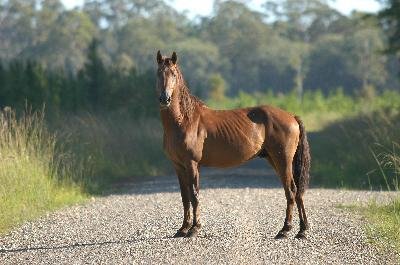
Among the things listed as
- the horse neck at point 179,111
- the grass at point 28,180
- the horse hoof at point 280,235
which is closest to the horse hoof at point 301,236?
the horse hoof at point 280,235

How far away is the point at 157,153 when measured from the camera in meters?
25.0

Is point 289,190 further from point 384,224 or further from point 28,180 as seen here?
point 28,180

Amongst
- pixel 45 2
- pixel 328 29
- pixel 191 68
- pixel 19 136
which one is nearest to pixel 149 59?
pixel 191 68

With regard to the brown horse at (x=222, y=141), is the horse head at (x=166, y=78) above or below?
above

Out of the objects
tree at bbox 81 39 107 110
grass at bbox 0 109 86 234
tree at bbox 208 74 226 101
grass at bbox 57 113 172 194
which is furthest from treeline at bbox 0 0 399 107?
grass at bbox 0 109 86 234

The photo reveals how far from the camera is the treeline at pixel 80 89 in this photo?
28.6 meters

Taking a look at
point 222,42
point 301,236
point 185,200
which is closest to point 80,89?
point 185,200

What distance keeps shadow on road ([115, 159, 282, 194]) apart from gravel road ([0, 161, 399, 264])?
65.9 inches

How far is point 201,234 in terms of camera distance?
453 inches

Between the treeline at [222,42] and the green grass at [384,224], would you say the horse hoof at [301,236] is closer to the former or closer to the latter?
the green grass at [384,224]

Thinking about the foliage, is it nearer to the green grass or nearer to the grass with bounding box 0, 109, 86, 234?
the green grass

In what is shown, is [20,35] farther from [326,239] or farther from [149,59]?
[326,239]

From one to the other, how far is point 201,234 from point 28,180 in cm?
416

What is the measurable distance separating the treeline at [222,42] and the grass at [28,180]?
190 ft
